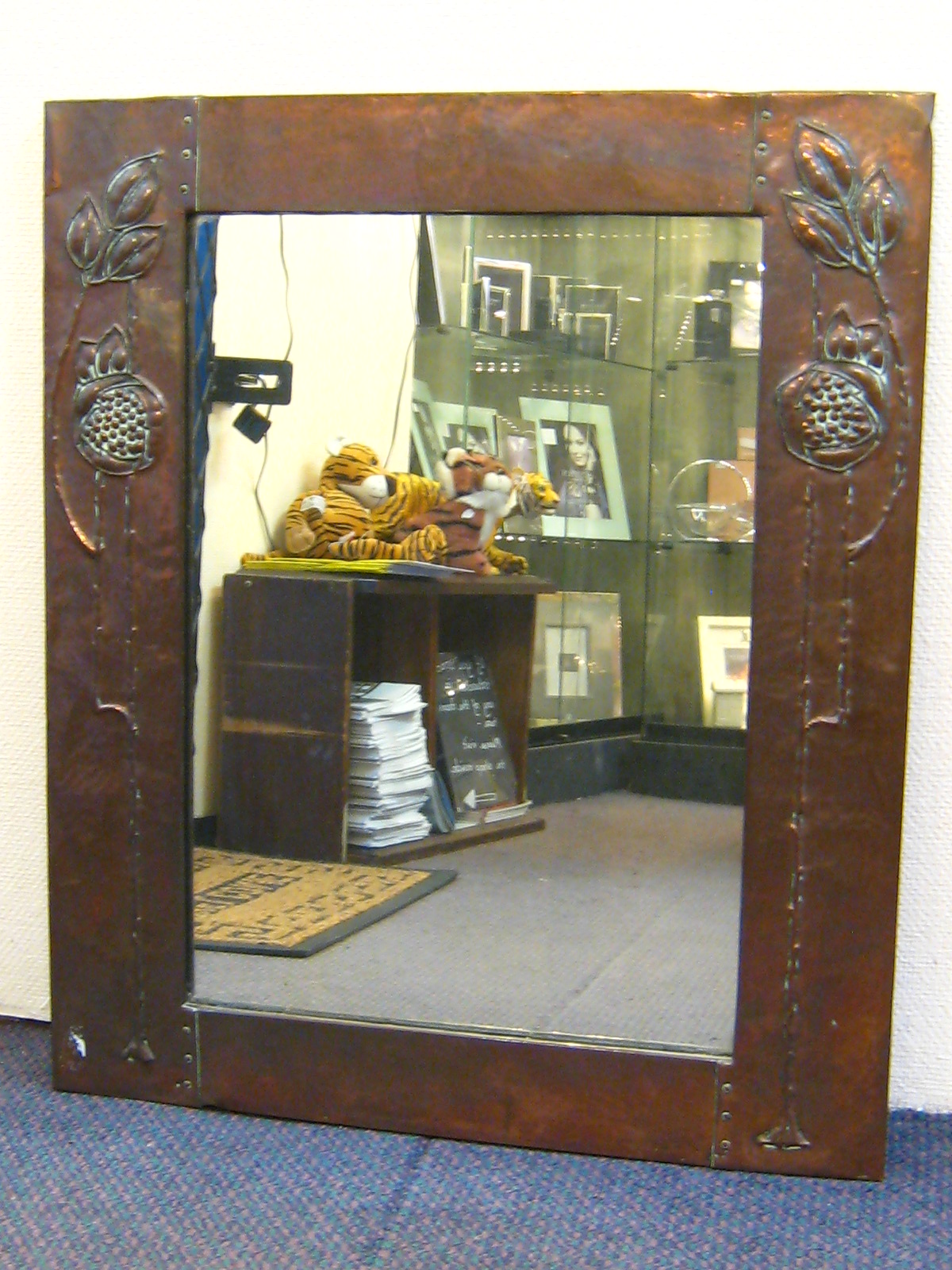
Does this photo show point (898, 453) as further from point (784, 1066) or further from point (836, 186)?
point (784, 1066)

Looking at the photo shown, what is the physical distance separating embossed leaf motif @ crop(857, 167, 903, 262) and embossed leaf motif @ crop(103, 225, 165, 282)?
717mm

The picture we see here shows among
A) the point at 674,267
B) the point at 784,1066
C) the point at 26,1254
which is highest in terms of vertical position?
the point at 674,267

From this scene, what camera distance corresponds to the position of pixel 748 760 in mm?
1428

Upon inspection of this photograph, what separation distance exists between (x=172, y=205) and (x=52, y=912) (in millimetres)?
787

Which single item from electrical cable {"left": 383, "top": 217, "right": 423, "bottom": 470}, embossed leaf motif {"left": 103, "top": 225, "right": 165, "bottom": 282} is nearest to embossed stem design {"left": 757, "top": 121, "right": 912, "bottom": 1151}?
electrical cable {"left": 383, "top": 217, "right": 423, "bottom": 470}

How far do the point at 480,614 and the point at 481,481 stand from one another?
137 mm

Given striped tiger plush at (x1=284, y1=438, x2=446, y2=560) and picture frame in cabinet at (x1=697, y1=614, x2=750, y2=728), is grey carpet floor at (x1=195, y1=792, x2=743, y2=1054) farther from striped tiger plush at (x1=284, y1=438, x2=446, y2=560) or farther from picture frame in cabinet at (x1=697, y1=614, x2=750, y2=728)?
striped tiger plush at (x1=284, y1=438, x2=446, y2=560)

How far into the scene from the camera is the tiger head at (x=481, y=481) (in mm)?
1438

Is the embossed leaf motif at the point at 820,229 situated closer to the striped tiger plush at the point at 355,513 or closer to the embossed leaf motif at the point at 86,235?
the striped tiger plush at the point at 355,513

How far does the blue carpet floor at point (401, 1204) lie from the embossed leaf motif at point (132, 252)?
0.91 m

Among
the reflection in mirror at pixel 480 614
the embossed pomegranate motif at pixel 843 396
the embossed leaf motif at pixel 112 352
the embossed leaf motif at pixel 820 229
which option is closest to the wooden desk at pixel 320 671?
the reflection in mirror at pixel 480 614

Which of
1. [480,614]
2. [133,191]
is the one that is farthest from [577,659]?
[133,191]

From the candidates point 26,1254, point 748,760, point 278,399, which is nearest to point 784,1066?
point 748,760

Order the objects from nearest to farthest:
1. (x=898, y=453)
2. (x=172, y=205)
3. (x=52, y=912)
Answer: (x=898, y=453)
(x=172, y=205)
(x=52, y=912)
